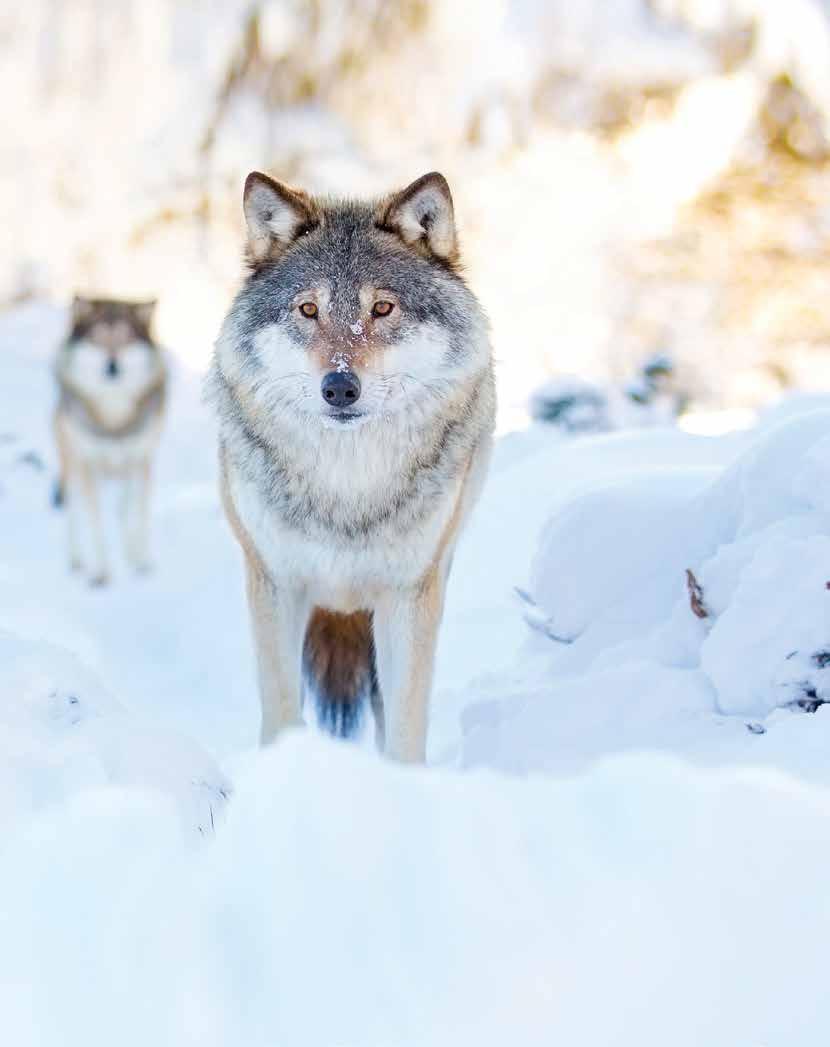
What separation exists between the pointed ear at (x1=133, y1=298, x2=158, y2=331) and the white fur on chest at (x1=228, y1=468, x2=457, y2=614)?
4.12 m

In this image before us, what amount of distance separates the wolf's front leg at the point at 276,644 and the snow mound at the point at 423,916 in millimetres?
1206

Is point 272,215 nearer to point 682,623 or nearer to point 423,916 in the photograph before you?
point 682,623

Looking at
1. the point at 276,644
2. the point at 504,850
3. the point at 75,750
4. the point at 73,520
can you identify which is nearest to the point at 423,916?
the point at 504,850

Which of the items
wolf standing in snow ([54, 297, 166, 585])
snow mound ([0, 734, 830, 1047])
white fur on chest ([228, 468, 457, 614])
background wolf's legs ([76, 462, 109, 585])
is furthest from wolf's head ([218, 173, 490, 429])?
wolf standing in snow ([54, 297, 166, 585])

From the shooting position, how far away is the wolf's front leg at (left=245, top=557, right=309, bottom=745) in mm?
3139

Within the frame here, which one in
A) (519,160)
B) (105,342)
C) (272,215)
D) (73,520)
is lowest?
(73,520)

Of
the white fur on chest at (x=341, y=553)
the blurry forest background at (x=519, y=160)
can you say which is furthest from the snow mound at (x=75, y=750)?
the blurry forest background at (x=519, y=160)

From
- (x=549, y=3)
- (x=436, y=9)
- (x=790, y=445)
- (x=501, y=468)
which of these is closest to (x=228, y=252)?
(x=436, y=9)

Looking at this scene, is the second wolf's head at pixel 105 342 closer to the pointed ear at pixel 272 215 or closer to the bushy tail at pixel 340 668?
the bushy tail at pixel 340 668

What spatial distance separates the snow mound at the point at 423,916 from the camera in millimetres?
1521

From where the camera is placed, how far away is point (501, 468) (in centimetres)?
625

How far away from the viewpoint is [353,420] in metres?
2.81

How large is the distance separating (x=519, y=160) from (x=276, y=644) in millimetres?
8817

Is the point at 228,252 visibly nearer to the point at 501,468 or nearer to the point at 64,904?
the point at 501,468
